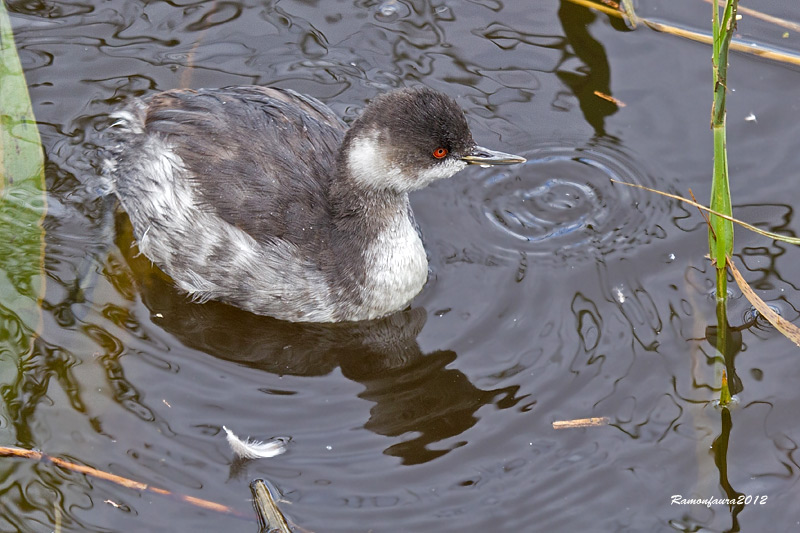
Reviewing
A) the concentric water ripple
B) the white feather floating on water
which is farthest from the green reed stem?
the white feather floating on water

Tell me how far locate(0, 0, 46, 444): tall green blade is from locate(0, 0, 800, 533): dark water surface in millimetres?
92

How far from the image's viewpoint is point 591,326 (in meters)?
6.03

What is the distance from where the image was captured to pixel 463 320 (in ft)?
20.2

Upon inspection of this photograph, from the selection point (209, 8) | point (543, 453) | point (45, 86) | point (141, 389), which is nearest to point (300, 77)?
point (209, 8)

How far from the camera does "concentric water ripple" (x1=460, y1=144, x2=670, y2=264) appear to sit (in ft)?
21.2

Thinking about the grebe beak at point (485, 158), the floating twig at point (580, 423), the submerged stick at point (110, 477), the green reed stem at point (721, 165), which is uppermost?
the green reed stem at point (721, 165)

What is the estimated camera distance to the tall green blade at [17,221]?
590 centimetres

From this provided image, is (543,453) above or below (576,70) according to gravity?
below

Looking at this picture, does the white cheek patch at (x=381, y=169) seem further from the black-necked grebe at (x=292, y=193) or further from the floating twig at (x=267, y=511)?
the floating twig at (x=267, y=511)

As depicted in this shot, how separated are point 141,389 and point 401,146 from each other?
2.03m

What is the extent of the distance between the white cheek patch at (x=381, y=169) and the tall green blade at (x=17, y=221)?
210 cm

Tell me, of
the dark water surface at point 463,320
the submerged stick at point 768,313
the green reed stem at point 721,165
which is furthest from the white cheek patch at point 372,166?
the submerged stick at point 768,313

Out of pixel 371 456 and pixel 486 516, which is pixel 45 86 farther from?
pixel 486 516

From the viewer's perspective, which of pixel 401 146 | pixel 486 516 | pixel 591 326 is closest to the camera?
pixel 486 516
